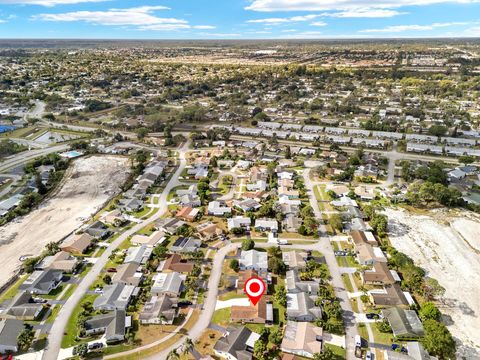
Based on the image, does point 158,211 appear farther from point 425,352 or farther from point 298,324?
point 425,352

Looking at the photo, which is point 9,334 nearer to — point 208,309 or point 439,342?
point 208,309

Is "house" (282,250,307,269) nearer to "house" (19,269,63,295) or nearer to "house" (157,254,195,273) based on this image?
"house" (157,254,195,273)

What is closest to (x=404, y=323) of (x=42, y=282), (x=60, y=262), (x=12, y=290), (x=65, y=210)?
(x=42, y=282)

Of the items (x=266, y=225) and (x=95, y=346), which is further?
(x=266, y=225)

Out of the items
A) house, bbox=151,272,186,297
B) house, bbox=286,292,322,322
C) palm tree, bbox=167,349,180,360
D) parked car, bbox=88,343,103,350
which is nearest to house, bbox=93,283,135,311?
house, bbox=151,272,186,297

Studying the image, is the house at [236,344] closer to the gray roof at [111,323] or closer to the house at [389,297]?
the gray roof at [111,323]

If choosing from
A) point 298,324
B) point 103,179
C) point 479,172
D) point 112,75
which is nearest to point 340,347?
point 298,324
